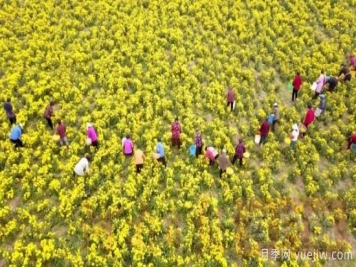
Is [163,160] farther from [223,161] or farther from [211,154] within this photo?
[223,161]

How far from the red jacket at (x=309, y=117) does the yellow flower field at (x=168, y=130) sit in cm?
61

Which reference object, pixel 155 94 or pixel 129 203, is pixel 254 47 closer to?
pixel 155 94

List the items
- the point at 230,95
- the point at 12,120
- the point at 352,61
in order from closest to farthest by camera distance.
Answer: the point at 12,120, the point at 230,95, the point at 352,61

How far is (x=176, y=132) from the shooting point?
16562mm

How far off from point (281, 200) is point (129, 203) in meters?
5.41

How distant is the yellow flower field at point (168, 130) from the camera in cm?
1435

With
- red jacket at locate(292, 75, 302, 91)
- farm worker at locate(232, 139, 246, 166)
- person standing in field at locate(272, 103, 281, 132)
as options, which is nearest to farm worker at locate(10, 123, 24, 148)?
farm worker at locate(232, 139, 246, 166)

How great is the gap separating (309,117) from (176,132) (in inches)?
215

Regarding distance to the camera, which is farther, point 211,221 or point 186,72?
point 186,72

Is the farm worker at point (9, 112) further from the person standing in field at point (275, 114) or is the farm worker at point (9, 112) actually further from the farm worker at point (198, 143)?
the person standing in field at point (275, 114)

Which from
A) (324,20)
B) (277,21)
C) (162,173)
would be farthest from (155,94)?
(324,20)

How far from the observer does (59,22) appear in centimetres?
2284

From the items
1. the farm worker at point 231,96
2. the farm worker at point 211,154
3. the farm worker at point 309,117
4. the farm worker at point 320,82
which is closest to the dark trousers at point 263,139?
the farm worker at point 309,117

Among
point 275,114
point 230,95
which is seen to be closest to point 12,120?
point 230,95
